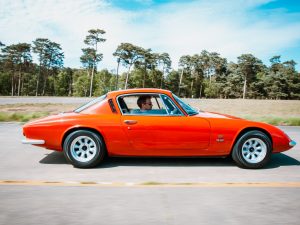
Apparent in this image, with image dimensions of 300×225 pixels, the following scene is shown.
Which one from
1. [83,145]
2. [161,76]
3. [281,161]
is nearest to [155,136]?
[83,145]

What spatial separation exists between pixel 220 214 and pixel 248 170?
206cm

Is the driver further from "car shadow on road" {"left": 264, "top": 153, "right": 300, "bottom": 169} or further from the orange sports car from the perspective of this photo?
"car shadow on road" {"left": 264, "top": 153, "right": 300, "bottom": 169}

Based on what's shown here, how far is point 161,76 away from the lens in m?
92.6

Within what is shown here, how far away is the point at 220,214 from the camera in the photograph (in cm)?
307

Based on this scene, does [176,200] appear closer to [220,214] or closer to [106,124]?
[220,214]

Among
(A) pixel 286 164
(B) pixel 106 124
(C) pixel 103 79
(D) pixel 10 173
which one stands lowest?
(D) pixel 10 173

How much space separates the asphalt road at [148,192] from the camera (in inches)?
118

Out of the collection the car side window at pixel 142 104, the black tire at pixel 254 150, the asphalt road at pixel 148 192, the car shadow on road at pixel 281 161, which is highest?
the car side window at pixel 142 104

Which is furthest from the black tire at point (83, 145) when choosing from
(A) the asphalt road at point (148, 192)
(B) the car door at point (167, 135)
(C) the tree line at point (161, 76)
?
(C) the tree line at point (161, 76)

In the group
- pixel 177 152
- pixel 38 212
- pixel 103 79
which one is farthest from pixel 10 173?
pixel 103 79

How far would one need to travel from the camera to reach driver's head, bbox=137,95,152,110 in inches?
213

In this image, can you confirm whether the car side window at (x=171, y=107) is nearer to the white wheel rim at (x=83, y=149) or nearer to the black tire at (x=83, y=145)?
the black tire at (x=83, y=145)

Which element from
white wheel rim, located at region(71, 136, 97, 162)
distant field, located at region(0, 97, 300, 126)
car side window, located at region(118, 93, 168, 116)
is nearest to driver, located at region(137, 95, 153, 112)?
car side window, located at region(118, 93, 168, 116)

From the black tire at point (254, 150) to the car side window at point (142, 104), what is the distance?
4.50 feet
